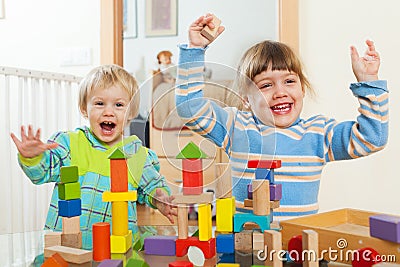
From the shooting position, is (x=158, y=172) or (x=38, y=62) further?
(x=38, y=62)

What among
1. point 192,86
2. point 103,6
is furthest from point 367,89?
point 103,6

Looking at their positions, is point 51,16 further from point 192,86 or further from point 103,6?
point 192,86

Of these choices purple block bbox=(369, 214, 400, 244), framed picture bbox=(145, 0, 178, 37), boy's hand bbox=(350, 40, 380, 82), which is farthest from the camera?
framed picture bbox=(145, 0, 178, 37)

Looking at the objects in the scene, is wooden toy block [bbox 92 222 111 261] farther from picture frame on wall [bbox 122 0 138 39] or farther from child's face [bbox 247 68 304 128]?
picture frame on wall [bbox 122 0 138 39]

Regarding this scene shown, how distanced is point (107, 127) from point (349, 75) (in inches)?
51.6

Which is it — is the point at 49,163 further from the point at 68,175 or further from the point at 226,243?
the point at 226,243

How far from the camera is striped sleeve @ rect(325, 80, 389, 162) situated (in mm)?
971

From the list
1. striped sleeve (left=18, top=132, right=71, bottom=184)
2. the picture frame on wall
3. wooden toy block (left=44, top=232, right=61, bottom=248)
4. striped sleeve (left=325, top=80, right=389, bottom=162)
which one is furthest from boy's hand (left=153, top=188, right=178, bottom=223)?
the picture frame on wall

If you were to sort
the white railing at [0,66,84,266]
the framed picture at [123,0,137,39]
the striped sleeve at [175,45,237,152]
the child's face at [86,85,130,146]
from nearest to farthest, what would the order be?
the striped sleeve at [175,45,237,152] < the child's face at [86,85,130,146] < the white railing at [0,66,84,266] < the framed picture at [123,0,137,39]

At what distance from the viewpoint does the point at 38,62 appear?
2.83 m

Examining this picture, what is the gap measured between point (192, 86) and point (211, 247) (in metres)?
0.25

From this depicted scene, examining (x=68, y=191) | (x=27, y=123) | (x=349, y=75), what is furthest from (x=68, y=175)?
(x=349, y=75)

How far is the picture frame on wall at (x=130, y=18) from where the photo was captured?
374 centimetres

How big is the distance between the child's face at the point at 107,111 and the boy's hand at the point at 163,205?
1.10ft
